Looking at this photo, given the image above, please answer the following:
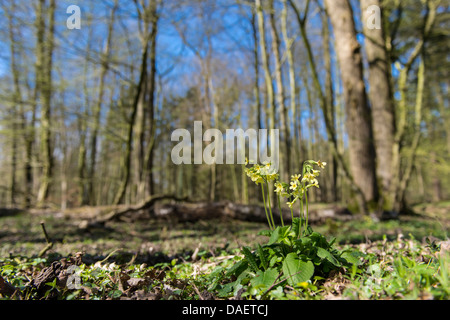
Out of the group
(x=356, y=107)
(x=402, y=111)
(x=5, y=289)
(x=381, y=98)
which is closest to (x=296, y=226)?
(x=5, y=289)

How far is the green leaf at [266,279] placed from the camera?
4.49ft

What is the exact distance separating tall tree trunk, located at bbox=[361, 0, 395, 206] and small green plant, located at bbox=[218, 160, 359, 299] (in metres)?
6.19

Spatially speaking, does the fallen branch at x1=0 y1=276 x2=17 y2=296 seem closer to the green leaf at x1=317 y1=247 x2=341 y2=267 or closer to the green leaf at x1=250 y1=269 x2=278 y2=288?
the green leaf at x1=250 y1=269 x2=278 y2=288

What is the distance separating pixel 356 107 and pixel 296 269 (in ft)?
20.2

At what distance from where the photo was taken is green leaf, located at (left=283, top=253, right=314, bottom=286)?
1.36 metres

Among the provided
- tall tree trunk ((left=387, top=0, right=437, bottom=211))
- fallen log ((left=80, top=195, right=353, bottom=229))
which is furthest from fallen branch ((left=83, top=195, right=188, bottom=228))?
tall tree trunk ((left=387, top=0, right=437, bottom=211))

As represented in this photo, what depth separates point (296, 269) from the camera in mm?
1398

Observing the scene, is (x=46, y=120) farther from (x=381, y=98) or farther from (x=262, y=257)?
(x=262, y=257)

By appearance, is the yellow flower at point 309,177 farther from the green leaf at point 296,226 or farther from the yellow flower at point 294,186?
the green leaf at point 296,226

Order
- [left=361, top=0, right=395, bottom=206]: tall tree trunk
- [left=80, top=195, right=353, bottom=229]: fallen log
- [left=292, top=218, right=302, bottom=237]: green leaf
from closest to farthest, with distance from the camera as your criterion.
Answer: [left=292, top=218, right=302, bottom=237]: green leaf → [left=80, top=195, right=353, bottom=229]: fallen log → [left=361, top=0, right=395, bottom=206]: tall tree trunk

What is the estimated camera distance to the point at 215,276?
1773mm

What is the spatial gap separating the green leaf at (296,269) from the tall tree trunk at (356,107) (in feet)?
18.8
